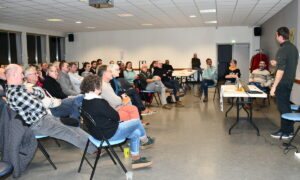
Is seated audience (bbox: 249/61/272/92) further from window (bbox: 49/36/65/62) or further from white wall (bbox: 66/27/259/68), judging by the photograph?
window (bbox: 49/36/65/62)

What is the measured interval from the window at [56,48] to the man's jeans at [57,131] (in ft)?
40.3

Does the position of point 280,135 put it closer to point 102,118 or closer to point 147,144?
point 147,144

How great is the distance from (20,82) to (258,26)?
12689 mm

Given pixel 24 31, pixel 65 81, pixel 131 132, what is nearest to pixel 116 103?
pixel 131 132

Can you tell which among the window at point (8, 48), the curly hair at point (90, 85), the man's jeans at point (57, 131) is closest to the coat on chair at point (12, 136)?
the man's jeans at point (57, 131)

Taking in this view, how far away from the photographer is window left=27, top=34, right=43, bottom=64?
1315cm

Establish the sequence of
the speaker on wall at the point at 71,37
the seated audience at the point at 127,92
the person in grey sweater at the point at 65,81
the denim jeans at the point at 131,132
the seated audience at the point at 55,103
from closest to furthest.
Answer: the denim jeans at the point at 131,132 < the seated audience at the point at 55,103 < the seated audience at the point at 127,92 < the person in grey sweater at the point at 65,81 < the speaker on wall at the point at 71,37

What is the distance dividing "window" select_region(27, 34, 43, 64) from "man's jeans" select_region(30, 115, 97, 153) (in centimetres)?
1062

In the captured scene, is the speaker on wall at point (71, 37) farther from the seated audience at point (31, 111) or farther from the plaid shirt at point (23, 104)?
the plaid shirt at point (23, 104)

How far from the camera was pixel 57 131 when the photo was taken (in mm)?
3484

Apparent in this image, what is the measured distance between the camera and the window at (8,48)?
1171cm

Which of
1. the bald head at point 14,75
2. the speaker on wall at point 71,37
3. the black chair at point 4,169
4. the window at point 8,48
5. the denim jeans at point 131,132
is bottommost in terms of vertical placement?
the black chair at point 4,169

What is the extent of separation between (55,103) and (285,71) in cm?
341

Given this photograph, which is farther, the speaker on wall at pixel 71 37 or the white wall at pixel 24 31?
the speaker on wall at pixel 71 37
